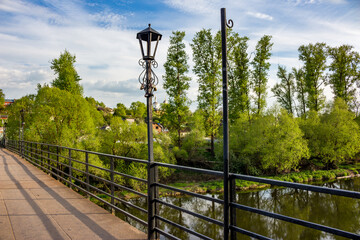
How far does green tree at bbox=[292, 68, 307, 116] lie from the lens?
38.7 m

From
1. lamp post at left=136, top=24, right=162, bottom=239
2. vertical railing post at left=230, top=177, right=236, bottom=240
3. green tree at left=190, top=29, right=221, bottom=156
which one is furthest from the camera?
green tree at left=190, top=29, right=221, bottom=156

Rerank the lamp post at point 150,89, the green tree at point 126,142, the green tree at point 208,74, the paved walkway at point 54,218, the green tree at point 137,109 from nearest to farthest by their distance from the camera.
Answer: the lamp post at point 150,89 → the paved walkway at point 54,218 → the green tree at point 126,142 → the green tree at point 208,74 → the green tree at point 137,109

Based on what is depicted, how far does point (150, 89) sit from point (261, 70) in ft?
101

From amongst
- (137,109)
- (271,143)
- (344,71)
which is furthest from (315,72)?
(137,109)

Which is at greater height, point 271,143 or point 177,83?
point 177,83

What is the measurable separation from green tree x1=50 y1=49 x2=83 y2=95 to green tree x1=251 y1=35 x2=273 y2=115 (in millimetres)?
21845

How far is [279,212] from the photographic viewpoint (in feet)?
56.1

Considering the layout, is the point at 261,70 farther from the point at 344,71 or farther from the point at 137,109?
the point at 137,109

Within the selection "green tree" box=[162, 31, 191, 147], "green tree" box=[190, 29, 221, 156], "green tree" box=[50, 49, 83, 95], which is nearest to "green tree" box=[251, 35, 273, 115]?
"green tree" box=[190, 29, 221, 156]

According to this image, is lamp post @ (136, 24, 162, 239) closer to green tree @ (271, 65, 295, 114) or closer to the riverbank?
the riverbank

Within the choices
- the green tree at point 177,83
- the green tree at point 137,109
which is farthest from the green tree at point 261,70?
the green tree at point 137,109

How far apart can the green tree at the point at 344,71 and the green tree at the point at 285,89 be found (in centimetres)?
594

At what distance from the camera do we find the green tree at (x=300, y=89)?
1525 inches

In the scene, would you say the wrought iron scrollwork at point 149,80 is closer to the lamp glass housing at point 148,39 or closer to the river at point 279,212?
the lamp glass housing at point 148,39
